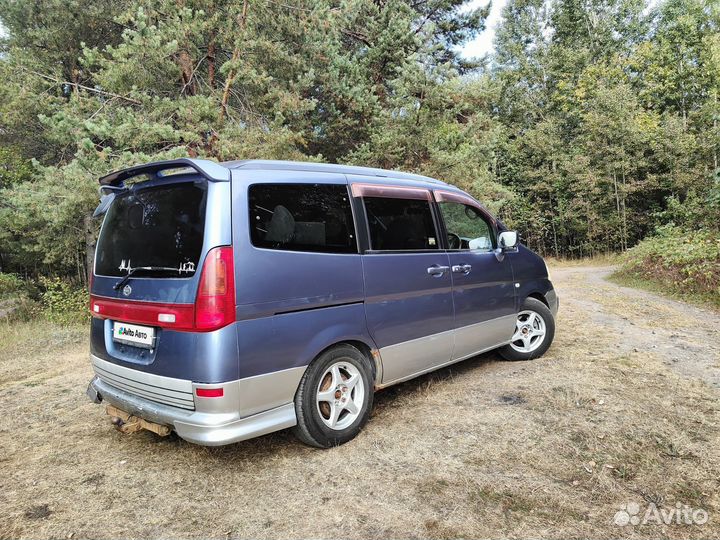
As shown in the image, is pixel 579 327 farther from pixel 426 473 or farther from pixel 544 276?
pixel 426 473

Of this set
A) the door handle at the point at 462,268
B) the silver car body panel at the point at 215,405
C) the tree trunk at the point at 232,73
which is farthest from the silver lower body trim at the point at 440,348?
the tree trunk at the point at 232,73

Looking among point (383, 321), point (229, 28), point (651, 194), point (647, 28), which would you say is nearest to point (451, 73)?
point (229, 28)

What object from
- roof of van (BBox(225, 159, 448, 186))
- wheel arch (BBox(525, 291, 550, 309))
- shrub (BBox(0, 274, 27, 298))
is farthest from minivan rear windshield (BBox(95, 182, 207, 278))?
shrub (BBox(0, 274, 27, 298))

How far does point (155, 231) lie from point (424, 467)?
7.38ft

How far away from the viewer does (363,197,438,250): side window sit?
337cm

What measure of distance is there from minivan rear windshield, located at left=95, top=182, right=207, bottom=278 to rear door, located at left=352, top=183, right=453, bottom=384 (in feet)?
3.90

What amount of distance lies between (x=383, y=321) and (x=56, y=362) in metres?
5.21

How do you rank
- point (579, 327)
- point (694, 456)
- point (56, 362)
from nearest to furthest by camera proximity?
1. point (694, 456)
2. point (56, 362)
3. point (579, 327)

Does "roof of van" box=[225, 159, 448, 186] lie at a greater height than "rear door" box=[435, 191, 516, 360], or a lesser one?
greater

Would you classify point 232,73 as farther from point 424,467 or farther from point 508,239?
point 424,467

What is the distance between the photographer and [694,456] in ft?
8.98

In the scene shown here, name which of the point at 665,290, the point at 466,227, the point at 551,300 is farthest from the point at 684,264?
the point at 466,227

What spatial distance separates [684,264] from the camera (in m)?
10.1

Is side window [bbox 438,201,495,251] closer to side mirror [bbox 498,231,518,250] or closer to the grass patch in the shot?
side mirror [bbox 498,231,518,250]
